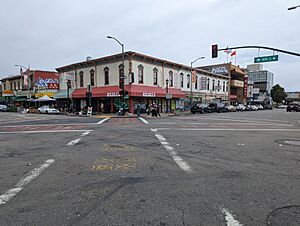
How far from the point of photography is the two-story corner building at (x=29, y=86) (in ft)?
134

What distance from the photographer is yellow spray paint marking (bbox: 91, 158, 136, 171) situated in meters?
5.70

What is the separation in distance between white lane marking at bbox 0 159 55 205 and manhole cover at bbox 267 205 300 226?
14.1 feet

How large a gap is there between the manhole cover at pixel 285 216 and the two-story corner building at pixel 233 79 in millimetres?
51090

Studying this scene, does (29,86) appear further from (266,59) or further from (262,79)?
(262,79)

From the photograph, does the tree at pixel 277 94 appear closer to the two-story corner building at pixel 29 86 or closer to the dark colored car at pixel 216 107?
the dark colored car at pixel 216 107

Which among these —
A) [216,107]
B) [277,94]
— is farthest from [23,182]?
[277,94]

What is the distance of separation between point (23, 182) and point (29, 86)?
151ft

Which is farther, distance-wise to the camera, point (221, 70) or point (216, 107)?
point (221, 70)

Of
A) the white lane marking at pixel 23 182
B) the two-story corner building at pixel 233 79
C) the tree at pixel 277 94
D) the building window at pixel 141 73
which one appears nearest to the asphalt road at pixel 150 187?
the white lane marking at pixel 23 182

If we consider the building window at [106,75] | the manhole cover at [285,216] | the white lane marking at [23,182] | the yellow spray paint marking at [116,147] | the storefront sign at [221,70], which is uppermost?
the storefront sign at [221,70]

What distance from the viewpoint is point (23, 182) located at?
473cm

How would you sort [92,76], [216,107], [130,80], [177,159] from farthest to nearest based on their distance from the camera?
[216,107]
[92,76]
[130,80]
[177,159]

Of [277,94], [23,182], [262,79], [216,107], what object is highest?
[262,79]

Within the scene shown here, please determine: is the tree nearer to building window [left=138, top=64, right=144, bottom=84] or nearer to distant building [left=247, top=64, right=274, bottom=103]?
distant building [left=247, top=64, right=274, bottom=103]
